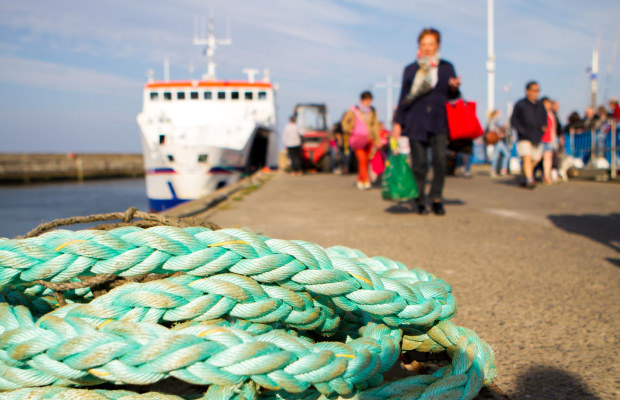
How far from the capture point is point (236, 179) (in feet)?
53.8

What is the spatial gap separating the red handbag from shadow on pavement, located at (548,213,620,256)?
122 centimetres

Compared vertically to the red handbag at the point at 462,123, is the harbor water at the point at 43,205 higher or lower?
lower

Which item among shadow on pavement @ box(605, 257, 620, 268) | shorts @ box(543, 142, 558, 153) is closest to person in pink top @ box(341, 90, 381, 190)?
shorts @ box(543, 142, 558, 153)

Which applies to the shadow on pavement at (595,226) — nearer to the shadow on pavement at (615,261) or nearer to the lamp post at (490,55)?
the shadow on pavement at (615,261)

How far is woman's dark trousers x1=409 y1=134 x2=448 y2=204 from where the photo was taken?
505 centimetres

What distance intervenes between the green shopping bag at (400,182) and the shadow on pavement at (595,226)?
4.78ft

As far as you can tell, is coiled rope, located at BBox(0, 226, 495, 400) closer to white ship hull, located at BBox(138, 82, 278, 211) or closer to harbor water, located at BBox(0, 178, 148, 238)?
harbor water, located at BBox(0, 178, 148, 238)

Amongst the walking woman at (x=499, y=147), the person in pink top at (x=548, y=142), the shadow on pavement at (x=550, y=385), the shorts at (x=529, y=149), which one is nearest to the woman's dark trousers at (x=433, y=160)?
the shadow on pavement at (x=550, y=385)

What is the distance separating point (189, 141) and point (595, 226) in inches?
496

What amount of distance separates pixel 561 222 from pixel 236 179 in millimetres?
12438

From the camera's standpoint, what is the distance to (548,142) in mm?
9891

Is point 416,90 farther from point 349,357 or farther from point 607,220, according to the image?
point 349,357

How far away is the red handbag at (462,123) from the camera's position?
16.6 feet

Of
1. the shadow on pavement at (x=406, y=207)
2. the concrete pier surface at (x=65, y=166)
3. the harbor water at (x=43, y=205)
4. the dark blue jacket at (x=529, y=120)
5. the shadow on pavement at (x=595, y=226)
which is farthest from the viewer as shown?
the concrete pier surface at (x=65, y=166)
